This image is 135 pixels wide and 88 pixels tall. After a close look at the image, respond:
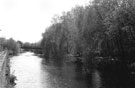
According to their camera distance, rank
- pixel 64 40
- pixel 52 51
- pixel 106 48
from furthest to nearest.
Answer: pixel 52 51 → pixel 64 40 → pixel 106 48

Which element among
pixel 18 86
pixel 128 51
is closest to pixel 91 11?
pixel 128 51

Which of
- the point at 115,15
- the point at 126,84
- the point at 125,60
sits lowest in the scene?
the point at 126,84

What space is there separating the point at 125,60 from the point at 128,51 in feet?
8.04

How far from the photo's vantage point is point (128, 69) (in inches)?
1292

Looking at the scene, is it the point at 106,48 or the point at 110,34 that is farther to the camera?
the point at 106,48

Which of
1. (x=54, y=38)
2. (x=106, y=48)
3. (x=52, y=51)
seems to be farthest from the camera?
(x=52, y=51)

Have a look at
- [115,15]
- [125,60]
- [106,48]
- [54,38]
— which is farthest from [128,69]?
[54,38]

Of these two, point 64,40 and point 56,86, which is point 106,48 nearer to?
point 56,86

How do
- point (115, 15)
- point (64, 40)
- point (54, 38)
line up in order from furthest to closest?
point (54, 38) → point (64, 40) → point (115, 15)

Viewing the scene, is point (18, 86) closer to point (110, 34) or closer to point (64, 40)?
point (110, 34)

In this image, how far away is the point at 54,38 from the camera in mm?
65938

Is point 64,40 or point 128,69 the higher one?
point 64,40

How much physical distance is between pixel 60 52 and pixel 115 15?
3567 cm

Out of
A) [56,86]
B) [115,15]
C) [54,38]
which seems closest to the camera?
[56,86]
